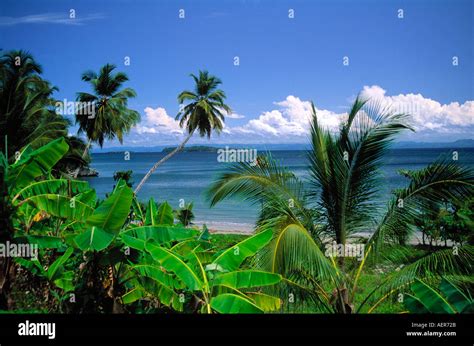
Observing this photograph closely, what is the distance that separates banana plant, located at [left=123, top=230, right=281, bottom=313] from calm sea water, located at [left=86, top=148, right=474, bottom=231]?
74 centimetres

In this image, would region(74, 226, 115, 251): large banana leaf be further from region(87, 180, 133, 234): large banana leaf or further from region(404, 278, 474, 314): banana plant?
region(404, 278, 474, 314): banana plant

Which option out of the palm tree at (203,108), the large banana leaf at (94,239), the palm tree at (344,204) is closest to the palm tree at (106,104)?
the palm tree at (203,108)

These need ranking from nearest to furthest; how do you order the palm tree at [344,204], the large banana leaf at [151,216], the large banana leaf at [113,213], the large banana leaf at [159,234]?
the large banana leaf at [113,213]
the large banana leaf at [159,234]
the palm tree at [344,204]
the large banana leaf at [151,216]

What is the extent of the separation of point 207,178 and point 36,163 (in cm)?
3349

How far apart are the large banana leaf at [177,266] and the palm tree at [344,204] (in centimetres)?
77

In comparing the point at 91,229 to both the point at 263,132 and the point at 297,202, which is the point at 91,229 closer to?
the point at 297,202

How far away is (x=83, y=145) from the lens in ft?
63.3

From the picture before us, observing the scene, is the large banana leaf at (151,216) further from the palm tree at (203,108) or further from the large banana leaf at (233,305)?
the palm tree at (203,108)

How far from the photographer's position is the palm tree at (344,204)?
4.62 meters

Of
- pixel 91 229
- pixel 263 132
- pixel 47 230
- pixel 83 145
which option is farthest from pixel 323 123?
pixel 83 145

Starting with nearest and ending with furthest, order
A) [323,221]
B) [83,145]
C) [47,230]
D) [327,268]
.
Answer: [327,268]
[323,221]
[47,230]
[83,145]

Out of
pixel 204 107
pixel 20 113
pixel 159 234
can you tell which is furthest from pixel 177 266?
pixel 204 107

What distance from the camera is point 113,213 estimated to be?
4.16 m

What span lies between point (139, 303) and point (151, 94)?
61.8 ft
